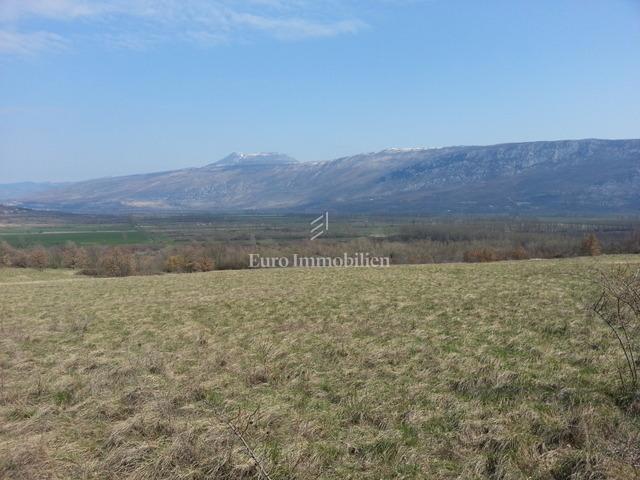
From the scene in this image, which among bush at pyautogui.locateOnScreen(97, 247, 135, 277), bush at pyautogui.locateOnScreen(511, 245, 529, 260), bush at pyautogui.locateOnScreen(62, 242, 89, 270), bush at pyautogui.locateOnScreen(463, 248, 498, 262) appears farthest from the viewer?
bush at pyautogui.locateOnScreen(511, 245, 529, 260)

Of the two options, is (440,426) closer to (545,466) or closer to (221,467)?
(545,466)

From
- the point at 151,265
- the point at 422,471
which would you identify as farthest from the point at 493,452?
the point at 151,265

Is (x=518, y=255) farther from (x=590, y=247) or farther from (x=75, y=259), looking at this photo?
(x=75, y=259)

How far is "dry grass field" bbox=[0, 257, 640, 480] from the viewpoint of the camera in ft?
16.2

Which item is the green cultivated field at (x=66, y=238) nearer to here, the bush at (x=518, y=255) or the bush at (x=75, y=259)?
the bush at (x=75, y=259)

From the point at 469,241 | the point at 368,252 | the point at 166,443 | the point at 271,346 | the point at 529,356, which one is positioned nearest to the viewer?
the point at 166,443

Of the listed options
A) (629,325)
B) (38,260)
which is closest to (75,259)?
(38,260)

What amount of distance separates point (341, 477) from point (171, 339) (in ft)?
23.2

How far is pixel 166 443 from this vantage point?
5.45 m

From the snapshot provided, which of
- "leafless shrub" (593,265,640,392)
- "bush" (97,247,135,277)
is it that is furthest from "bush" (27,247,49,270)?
"leafless shrub" (593,265,640,392)

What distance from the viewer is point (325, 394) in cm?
691

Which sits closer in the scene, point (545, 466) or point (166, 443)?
point (545, 466)

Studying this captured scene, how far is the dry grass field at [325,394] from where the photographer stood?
4.95 m

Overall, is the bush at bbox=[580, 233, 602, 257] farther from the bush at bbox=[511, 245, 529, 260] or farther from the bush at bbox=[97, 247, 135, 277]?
the bush at bbox=[97, 247, 135, 277]
